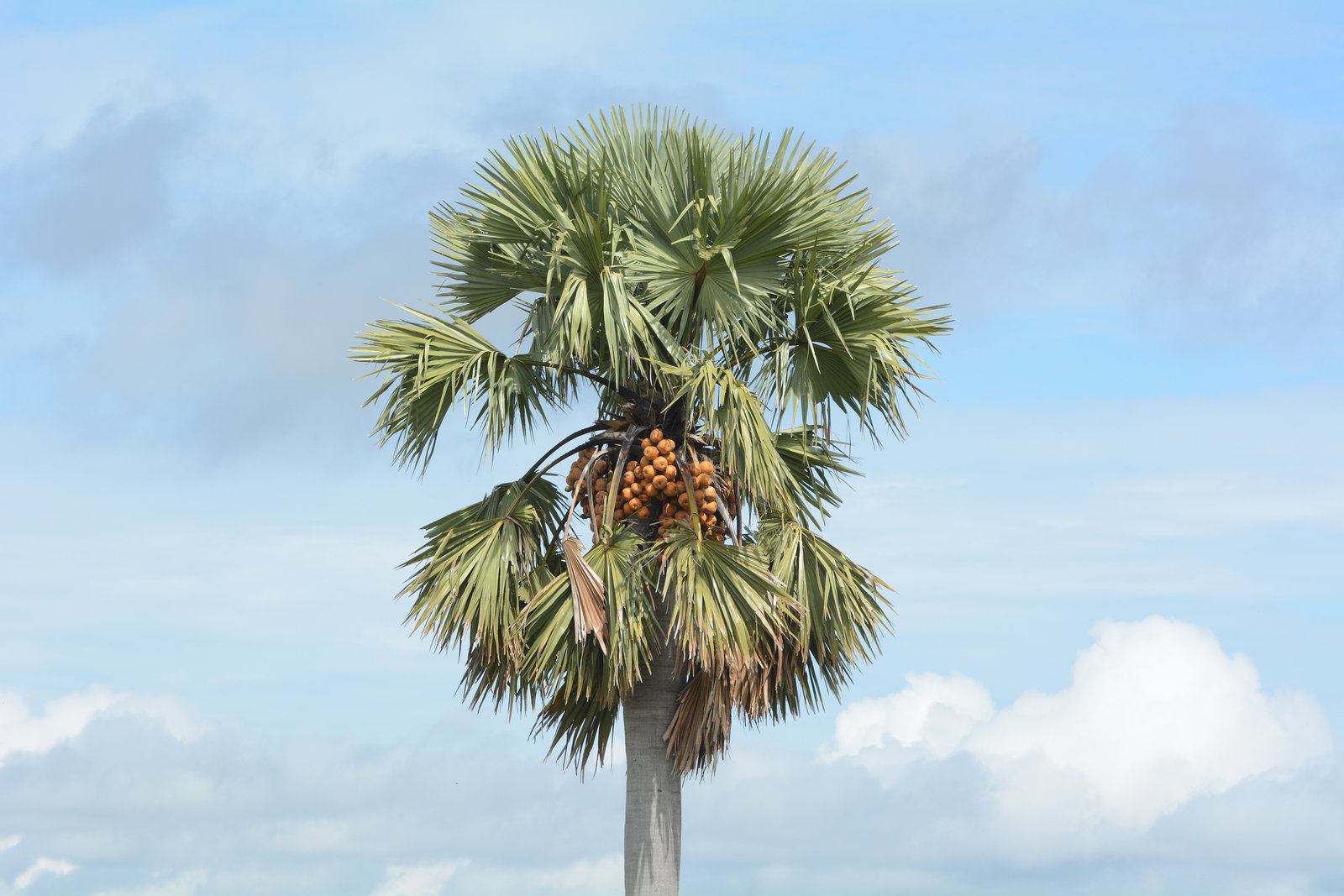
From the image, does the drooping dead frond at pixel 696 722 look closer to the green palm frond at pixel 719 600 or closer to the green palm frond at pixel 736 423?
the green palm frond at pixel 719 600

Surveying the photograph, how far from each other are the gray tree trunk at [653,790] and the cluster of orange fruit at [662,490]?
3.70ft

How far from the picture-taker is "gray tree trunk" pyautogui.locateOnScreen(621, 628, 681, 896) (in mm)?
13562

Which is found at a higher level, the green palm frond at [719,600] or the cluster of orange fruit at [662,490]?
the cluster of orange fruit at [662,490]

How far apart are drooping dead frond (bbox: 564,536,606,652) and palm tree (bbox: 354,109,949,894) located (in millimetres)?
17

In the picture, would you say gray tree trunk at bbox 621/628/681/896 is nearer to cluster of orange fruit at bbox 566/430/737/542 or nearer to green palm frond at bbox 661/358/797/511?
cluster of orange fruit at bbox 566/430/737/542

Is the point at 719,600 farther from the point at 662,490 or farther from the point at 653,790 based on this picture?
the point at 653,790

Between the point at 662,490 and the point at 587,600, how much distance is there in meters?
1.22

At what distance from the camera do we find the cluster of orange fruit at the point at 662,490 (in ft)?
44.6

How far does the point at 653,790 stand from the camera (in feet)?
45.0

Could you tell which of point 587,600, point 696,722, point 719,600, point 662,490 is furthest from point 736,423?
point 696,722

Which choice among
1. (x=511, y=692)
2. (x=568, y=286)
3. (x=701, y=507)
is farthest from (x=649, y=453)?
(x=511, y=692)

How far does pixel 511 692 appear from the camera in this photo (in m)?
13.9

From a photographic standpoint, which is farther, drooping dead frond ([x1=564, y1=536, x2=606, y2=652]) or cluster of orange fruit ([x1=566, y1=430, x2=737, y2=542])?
cluster of orange fruit ([x1=566, y1=430, x2=737, y2=542])

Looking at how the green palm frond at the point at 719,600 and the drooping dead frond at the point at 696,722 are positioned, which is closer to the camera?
the green palm frond at the point at 719,600
